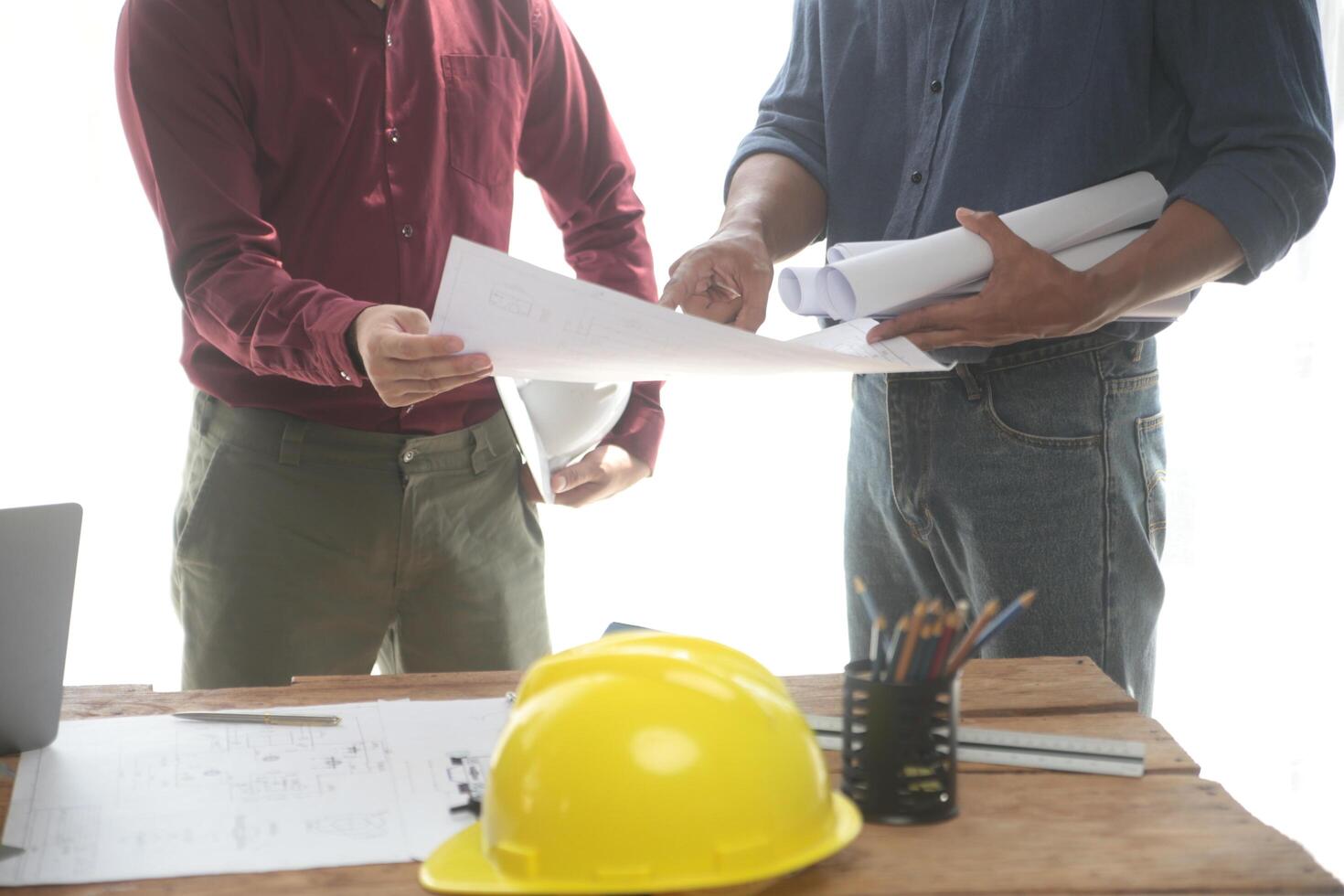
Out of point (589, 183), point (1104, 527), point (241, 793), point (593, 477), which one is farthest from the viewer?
point (589, 183)

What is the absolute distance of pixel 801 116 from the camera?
4.99 feet

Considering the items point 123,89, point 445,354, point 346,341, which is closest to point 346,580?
point 346,341

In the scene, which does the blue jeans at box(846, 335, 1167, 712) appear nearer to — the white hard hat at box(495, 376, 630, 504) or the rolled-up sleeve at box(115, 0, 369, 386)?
the white hard hat at box(495, 376, 630, 504)

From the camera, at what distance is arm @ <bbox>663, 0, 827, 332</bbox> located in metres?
1.34

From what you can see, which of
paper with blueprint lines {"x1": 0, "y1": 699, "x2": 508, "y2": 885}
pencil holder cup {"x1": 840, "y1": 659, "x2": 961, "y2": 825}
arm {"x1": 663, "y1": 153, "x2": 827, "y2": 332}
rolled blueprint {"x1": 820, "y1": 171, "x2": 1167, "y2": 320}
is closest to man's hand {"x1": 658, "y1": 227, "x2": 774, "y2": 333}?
arm {"x1": 663, "y1": 153, "x2": 827, "y2": 332}

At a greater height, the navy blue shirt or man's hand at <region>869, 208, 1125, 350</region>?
the navy blue shirt

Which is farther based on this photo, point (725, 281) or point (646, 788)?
point (725, 281)

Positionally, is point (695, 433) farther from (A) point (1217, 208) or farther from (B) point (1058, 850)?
(B) point (1058, 850)

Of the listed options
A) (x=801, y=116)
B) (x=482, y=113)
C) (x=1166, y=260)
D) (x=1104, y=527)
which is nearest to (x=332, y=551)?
(x=482, y=113)

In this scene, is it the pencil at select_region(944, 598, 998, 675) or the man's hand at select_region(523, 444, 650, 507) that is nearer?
the pencil at select_region(944, 598, 998, 675)

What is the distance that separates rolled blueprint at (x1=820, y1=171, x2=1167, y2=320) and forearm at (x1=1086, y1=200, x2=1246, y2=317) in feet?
0.16

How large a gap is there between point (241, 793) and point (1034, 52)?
105 centimetres

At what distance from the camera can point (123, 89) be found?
1509mm

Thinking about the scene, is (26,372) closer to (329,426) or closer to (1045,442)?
(329,426)
